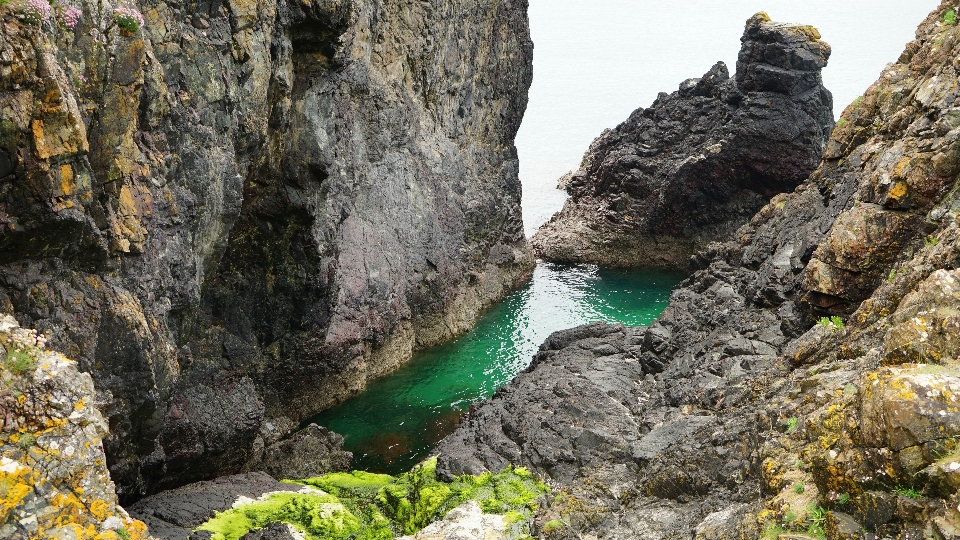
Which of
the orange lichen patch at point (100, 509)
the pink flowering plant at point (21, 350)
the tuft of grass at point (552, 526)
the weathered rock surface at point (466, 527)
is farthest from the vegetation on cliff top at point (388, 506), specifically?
the pink flowering plant at point (21, 350)

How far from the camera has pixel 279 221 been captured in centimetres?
2514

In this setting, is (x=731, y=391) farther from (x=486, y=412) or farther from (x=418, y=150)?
(x=418, y=150)

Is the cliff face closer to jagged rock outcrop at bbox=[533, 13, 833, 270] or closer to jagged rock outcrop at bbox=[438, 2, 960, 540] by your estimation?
jagged rock outcrop at bbox=[438, 2, 960, 540]

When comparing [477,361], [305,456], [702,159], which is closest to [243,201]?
[305,456]

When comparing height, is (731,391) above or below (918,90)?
below

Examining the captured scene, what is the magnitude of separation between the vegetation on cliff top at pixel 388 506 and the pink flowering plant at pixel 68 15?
10772 millimetres

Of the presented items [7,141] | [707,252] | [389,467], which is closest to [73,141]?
[7,141]

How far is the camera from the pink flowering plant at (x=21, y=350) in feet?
37.3

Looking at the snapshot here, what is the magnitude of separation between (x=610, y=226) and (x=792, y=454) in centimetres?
3793

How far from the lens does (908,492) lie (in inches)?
319

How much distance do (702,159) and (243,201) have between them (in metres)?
29.1

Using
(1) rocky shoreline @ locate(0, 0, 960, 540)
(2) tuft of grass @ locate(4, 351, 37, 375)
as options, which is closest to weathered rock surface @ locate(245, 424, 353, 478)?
(1) rocky shoreline @ locate(0, 0, 960, 540)

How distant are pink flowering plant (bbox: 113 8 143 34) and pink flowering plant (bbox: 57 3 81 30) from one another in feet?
3.86

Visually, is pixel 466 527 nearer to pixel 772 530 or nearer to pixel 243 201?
pixel 772 530
